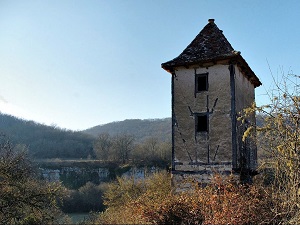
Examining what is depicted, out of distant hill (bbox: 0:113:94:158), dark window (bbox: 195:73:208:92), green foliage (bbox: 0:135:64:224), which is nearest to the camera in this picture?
green foliage (bbox: 0:135:64:224)

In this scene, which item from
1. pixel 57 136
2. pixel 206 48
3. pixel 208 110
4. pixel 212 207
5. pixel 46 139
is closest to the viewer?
pixel 212 207

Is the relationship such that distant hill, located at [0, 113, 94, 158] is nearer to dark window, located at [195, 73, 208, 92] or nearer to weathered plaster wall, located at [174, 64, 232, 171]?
weathered plaster wall, located at [174, 64, 232, 171]

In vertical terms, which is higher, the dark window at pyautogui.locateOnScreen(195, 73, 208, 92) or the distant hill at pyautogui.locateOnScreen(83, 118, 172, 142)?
the distant hill at pyautogui.locateOnScreen(83, 118, 172, 142)

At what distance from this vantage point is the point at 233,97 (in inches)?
508

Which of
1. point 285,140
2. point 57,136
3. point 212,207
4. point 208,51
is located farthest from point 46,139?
point 285,140

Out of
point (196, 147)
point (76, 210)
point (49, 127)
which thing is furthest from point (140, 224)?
point (49, 127)

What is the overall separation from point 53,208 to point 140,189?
8980 mm

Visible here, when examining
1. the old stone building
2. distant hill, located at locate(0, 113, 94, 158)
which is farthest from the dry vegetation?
distant hill, located at locate(0, 113, 94, 158)

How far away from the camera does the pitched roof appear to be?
1315 centimetres

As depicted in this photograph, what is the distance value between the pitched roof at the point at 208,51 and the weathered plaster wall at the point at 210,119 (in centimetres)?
46

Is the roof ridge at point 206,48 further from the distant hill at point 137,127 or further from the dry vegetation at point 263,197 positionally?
the distant hill at point 137,127

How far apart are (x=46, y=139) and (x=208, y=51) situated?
235 ft

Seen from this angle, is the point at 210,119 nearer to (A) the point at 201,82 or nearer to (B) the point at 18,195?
(A) the point at 201,82

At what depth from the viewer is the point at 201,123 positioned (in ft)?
44.4
